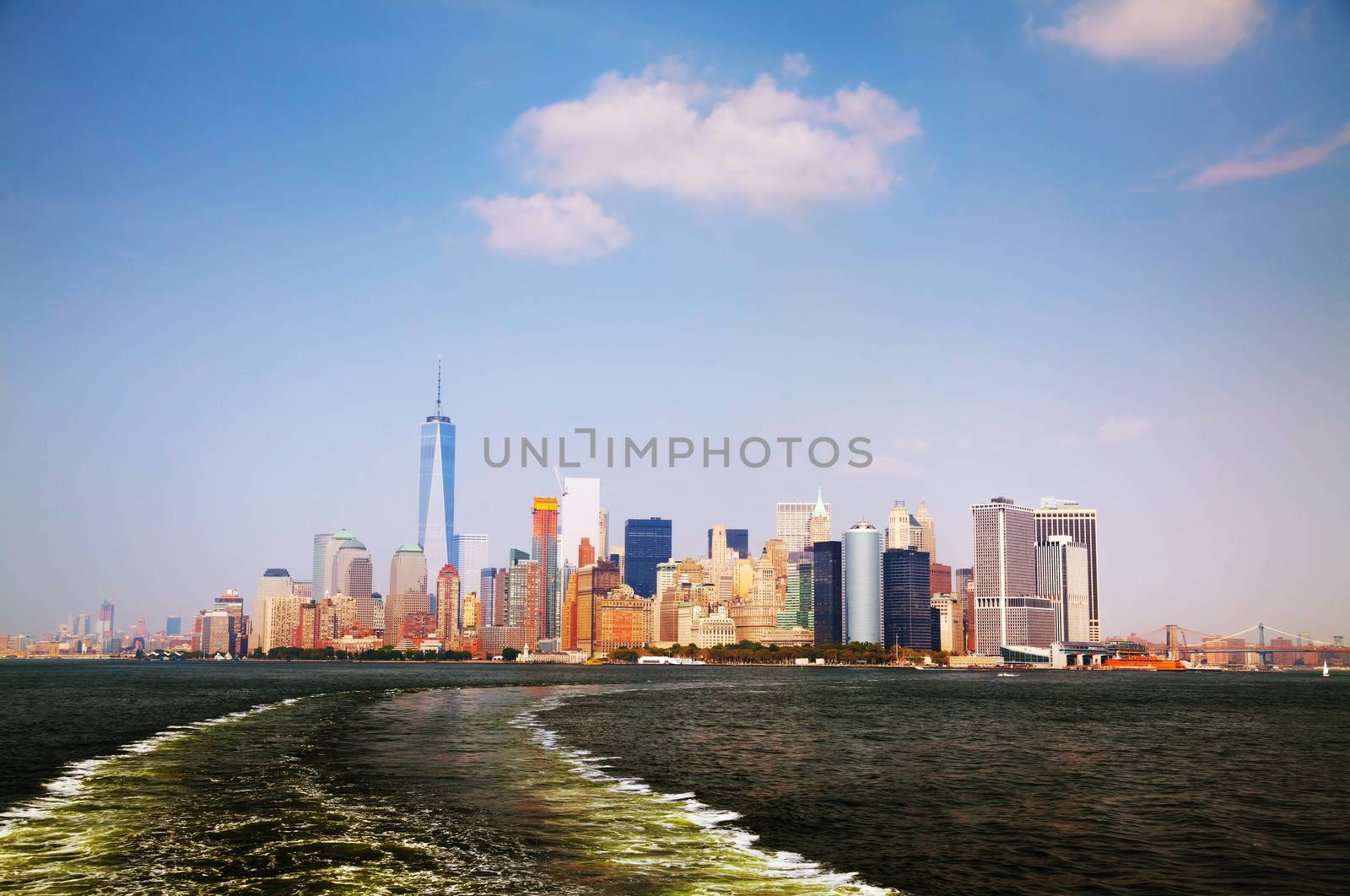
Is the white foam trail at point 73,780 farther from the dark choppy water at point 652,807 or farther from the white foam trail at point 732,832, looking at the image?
the white foam trail at point 732,832

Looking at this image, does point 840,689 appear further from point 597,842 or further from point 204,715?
point 597,842

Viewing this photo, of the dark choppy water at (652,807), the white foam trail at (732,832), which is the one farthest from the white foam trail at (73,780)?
the white foam trail at (732,832)

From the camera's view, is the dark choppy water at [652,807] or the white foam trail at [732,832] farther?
the dark choppy water at [652,807]

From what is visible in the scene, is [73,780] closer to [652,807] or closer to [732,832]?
[652,807]

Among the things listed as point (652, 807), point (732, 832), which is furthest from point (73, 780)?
point (732, 832)

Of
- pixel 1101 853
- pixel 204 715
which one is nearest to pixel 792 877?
pixel 1101 853
